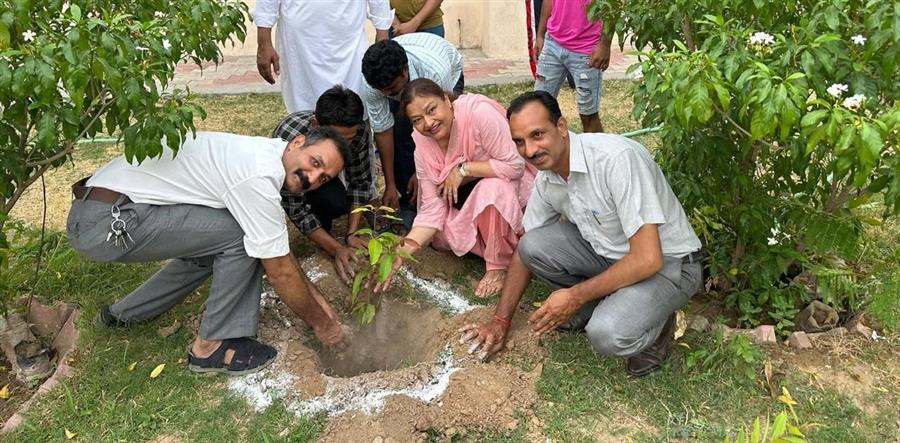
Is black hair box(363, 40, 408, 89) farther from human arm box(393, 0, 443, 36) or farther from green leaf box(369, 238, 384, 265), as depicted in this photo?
human arm box(393, 0, 443, 36)

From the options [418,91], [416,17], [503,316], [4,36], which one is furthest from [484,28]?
[4,36]

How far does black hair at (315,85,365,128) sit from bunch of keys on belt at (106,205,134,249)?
1.02 m

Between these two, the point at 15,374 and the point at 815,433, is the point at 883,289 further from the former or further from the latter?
the point at 15,374

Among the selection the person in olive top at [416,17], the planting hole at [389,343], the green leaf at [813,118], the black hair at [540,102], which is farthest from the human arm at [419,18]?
the green leaf at [813,118]

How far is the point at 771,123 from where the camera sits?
1.96 m

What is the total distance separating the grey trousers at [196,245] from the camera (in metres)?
2.70

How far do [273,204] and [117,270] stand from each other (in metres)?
1.53

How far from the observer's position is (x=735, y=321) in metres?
3.13

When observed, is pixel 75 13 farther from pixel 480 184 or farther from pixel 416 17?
pixel 416 17

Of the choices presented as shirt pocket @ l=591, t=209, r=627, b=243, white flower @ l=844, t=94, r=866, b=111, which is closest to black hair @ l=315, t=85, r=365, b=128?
shirt pocket @ l=591, t=209, r=627, b=243

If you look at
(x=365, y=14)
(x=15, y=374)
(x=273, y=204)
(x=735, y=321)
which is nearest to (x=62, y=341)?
(x=15, y=374)

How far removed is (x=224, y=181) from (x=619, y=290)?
5.05 ft

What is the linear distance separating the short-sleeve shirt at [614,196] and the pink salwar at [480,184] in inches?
20.4

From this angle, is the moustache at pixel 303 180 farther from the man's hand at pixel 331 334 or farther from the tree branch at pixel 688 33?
the tree branch at pixel 688 33
